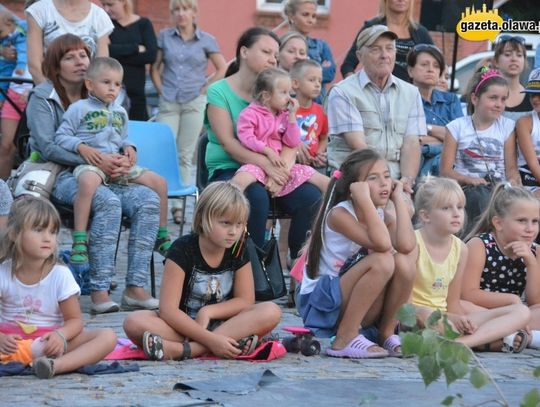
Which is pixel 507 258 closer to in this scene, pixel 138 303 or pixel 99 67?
pixel 138 303

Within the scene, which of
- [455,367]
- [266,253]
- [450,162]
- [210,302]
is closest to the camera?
[455,367]

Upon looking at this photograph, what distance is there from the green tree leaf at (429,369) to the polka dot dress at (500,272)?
3.48 meters

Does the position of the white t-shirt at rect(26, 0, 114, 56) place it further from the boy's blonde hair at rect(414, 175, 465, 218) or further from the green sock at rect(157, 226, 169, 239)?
the boy's blonde hair at rect(414, 175, 465, 218)

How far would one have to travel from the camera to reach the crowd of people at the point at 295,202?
6000 mm

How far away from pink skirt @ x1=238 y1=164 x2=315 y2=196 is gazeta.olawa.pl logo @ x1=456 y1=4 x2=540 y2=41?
→ 178 inches

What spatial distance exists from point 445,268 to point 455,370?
10.3 feet

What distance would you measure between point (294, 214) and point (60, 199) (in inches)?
59.1

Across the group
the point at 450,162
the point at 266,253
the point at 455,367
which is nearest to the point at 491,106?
the point at 450,162

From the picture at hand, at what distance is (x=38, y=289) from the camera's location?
224 inches

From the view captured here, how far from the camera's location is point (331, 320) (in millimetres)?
6410

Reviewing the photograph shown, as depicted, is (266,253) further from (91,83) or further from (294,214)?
(91,83)

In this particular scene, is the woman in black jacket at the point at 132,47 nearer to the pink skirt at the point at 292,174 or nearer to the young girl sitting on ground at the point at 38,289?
the pink skirt at the point at 292,174

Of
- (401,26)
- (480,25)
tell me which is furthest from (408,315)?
(480,25)

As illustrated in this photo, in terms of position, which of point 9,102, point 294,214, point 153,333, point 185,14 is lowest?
point 153,333
